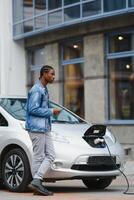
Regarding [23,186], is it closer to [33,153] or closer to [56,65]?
[33,153]

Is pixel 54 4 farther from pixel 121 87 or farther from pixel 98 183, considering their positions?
pixel 98 183

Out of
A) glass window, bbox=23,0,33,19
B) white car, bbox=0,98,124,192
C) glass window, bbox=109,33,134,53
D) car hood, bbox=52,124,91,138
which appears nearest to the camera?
white car, bbox=0,98,124,192

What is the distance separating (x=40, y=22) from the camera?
22312 millimetres

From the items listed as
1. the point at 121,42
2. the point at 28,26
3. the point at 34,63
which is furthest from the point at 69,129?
the point at 34,63

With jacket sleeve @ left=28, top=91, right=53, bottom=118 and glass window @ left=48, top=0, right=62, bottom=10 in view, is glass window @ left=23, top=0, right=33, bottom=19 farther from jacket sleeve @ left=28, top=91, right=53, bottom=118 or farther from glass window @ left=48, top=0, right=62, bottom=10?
jacket sleeve @ left=28, top=91, right=53, bottom=118

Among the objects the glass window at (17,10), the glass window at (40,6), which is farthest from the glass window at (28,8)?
the glass window at (40,6)

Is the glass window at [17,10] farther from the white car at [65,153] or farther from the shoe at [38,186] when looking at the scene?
the shoe at [38,186]

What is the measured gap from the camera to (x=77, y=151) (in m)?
10.6

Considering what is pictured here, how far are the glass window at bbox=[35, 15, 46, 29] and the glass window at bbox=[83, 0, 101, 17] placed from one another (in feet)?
8.18

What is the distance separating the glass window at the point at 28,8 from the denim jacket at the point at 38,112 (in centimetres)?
1298

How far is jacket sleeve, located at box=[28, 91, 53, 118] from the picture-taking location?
33.9 ft

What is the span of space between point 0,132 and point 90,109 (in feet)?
30.2

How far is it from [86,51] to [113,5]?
224 cm

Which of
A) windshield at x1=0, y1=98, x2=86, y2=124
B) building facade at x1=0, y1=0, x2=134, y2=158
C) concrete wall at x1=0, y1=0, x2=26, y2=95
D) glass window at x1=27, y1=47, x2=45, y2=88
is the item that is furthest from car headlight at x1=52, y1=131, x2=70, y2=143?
concrete wall at x1=0, y1=0, x2=26, y2=95
